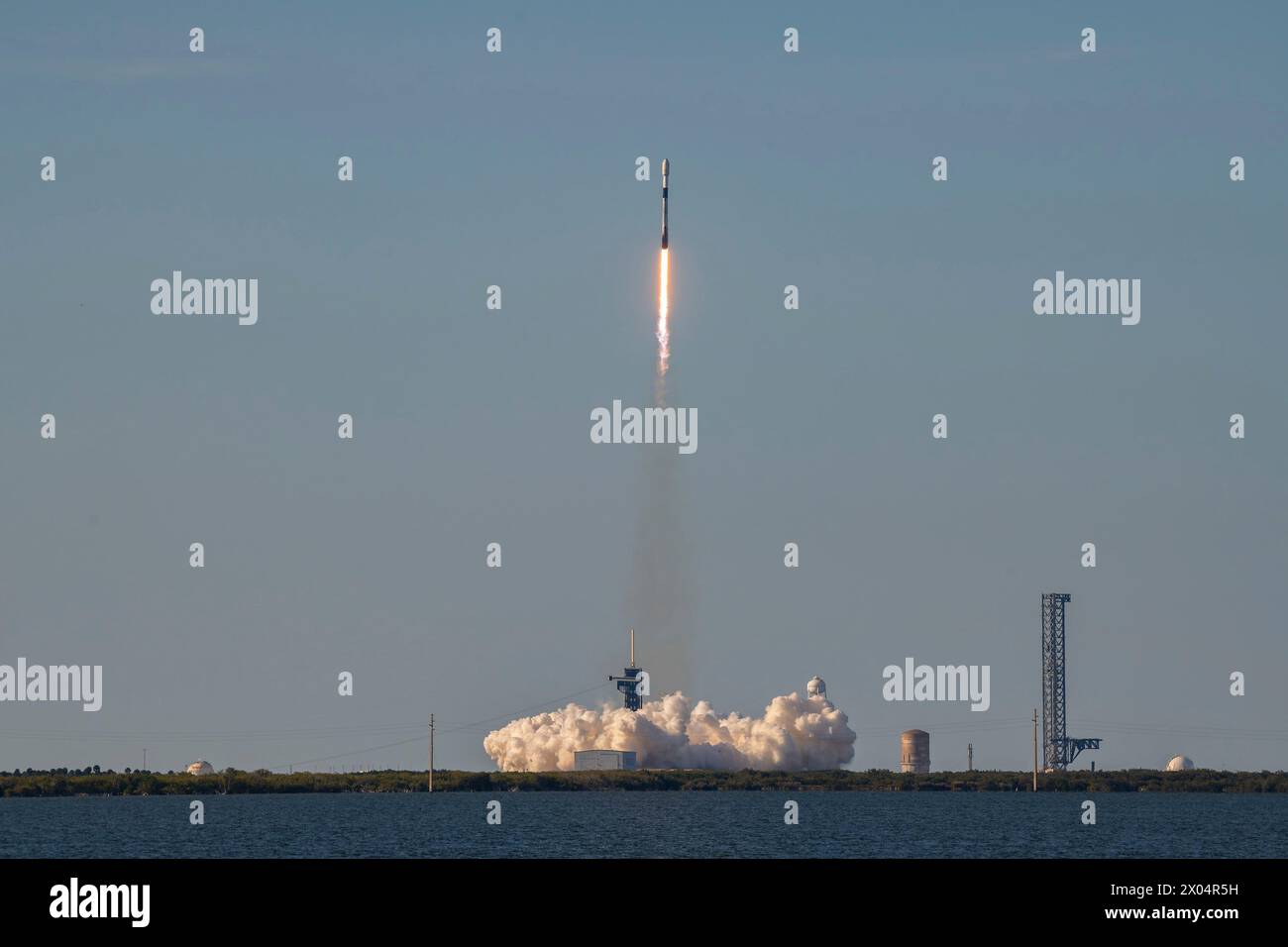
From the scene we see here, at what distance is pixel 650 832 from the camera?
431 ft

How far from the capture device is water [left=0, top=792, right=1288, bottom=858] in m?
114

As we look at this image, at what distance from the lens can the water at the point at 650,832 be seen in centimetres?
11438
